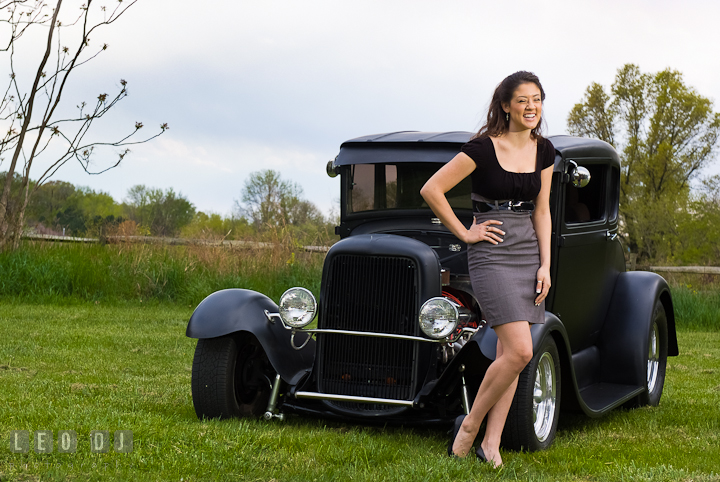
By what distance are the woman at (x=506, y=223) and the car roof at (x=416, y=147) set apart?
1.25m

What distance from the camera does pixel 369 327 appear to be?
4246 mm

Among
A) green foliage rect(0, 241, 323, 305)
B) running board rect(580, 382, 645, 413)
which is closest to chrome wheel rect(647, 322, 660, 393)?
running board rect(580, 382, 645, 413)

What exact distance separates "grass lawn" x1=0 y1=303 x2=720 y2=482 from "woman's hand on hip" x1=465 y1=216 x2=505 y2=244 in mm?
994

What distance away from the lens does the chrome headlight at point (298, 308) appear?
427 centimetres

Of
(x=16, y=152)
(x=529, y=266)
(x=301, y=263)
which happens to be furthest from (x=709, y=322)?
(x=16, y=152)

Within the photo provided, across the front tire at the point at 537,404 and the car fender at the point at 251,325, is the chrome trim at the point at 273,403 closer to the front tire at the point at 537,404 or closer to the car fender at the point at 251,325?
the car fender at the point at 251,325

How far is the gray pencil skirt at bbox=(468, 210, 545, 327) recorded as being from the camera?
3.47 metres

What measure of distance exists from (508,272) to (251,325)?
5.35 feet

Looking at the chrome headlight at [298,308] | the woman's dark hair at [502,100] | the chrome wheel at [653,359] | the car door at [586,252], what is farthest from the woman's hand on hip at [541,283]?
the chrome wheel at [653,359]

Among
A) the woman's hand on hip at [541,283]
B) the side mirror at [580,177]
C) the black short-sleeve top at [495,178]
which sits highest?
the side mirror at [580,177]

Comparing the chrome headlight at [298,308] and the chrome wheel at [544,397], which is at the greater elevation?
the chrome headlight at [298,308]

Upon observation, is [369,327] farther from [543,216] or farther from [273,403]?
[543,216]

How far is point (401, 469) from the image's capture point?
3428 millimetres

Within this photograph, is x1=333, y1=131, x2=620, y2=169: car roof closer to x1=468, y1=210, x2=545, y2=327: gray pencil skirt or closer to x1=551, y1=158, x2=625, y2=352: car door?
x1=551, y1=158, x2=625, y2=352: car door
